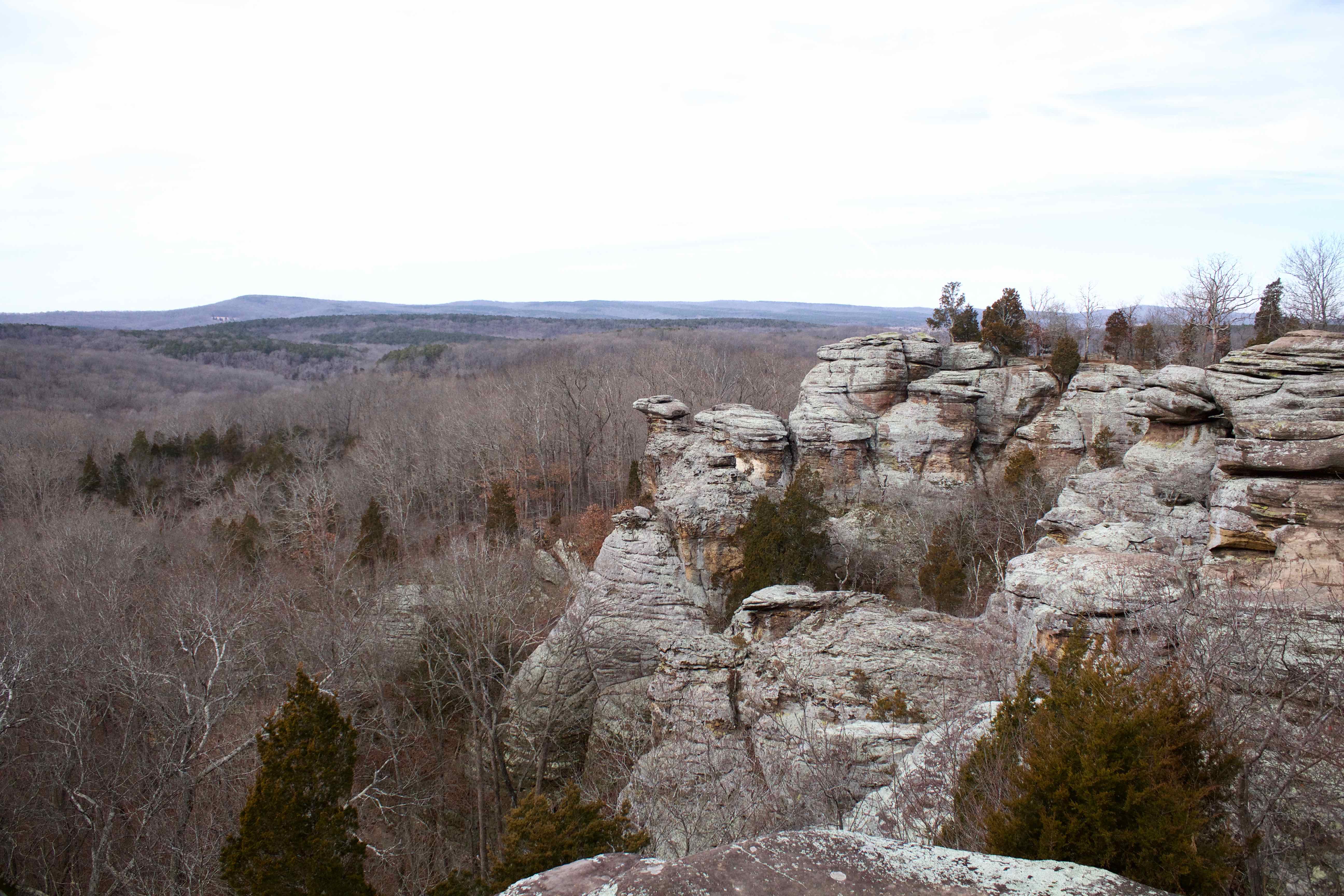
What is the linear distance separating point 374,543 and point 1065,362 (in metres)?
32.1

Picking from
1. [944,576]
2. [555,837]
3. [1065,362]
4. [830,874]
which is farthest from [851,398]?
[830,874]

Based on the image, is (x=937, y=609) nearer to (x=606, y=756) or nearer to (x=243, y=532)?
(x=606, y=756)

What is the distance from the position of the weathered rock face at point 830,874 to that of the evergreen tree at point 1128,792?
1241mm

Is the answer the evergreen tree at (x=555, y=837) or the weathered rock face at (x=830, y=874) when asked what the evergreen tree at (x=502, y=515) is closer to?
the evergreen tree at (x=555, y=837)

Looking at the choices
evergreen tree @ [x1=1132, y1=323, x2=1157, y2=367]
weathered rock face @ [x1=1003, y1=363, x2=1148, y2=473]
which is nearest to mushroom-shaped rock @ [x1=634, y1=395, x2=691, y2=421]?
weathered rock face @ [x1=1003, y1=363, x2=1148, y2=473]

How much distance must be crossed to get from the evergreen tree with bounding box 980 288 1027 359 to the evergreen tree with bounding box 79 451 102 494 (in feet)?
175

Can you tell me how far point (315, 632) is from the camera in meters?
21.7

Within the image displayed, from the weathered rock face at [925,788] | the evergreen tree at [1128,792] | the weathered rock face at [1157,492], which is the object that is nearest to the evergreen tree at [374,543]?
the weathered rock face at [925,788]

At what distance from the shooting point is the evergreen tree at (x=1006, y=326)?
35.1 m

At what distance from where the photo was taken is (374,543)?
32.3 metres

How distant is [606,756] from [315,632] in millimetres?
9815

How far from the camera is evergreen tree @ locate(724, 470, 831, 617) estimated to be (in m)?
22.9

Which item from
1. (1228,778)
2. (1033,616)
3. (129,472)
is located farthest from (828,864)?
(129,472)

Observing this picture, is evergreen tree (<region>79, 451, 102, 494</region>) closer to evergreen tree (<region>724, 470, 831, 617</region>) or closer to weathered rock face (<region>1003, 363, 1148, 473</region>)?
evergreen tree (<region>724, 470, 831, 617</region>)
